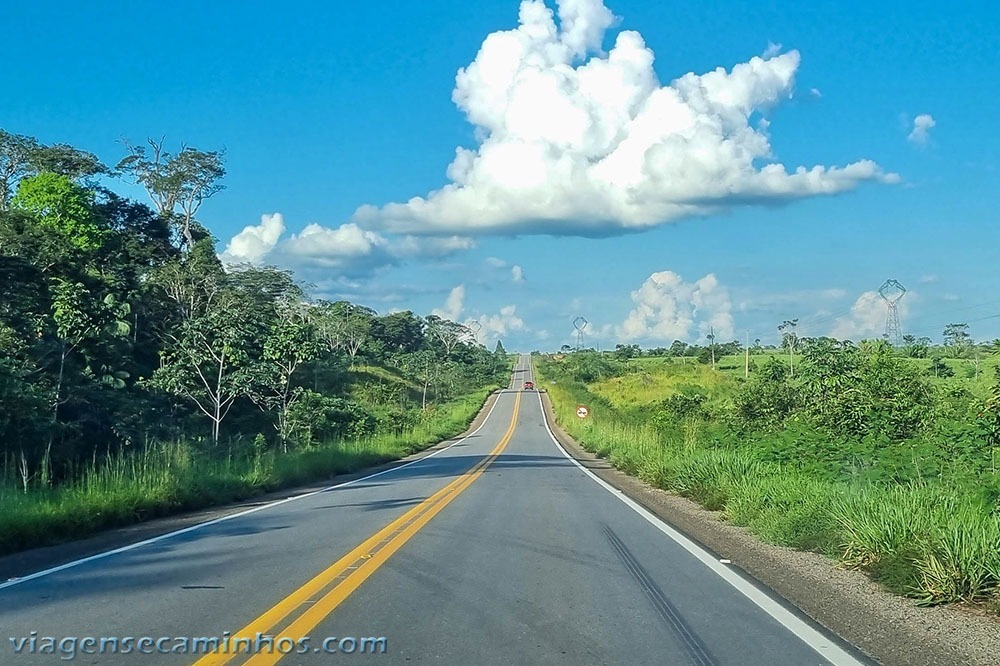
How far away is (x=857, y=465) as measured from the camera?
1619 centimetres

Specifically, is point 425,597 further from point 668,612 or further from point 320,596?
point 668,612

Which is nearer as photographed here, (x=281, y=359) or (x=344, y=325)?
(x=281, y=359)

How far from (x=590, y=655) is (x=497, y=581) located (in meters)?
2.74

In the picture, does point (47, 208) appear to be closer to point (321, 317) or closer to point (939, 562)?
point (321, 317)

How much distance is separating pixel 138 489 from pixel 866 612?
37.6 feet

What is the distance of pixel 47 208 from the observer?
55.0m

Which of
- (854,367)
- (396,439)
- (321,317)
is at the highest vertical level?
(321,317)

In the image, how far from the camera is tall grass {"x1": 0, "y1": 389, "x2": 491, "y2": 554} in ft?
39.5

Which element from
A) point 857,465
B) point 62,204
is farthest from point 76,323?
point 857,465

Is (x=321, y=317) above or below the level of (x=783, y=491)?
above

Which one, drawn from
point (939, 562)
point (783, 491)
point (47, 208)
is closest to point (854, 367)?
point (783, 491)

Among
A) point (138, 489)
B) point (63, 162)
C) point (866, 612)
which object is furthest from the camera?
point (63, 162)

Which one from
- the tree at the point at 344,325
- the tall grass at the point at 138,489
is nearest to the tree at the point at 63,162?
the tree at the point at 344,325

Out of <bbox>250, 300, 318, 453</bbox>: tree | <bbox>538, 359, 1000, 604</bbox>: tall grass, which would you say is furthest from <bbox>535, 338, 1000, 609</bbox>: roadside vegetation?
<bbox>250, 300, 318, 453</bbox>: tree
